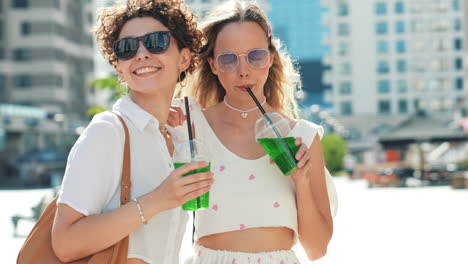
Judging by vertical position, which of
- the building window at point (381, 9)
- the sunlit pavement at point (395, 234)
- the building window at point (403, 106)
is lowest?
the building window at point (403, 106)

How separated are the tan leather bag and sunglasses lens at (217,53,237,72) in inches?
37.1

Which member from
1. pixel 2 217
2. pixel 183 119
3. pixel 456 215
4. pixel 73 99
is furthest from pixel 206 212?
pixel 73 99

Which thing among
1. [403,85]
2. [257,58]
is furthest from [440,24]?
[257,58]

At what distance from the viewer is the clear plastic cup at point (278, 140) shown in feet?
8.99

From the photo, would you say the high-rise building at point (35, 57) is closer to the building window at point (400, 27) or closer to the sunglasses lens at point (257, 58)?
the building window at point (400, 27)

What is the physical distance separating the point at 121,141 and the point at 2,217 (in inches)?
748

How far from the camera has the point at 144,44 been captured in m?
2.44

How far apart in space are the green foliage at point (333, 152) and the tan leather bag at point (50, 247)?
51.6m

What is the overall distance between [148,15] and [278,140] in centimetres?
65

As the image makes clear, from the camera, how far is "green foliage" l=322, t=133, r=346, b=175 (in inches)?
2108

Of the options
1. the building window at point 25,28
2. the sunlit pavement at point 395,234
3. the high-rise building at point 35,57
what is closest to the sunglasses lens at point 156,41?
the sunlit pavement at point 395,234

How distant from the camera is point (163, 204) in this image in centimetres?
219

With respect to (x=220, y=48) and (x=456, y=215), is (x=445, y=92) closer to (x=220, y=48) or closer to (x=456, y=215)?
(x=456, y=215)

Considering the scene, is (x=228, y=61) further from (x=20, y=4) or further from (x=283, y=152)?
(x=20, y=4)
